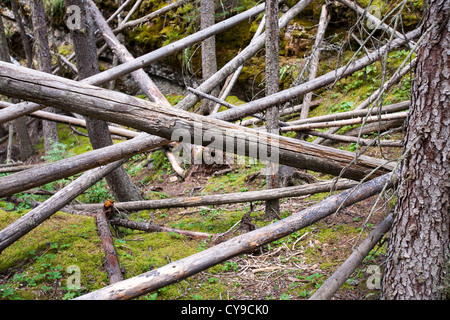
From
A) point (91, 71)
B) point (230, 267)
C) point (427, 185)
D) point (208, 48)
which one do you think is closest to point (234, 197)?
Result: point (230, 267)

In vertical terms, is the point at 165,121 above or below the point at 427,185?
above

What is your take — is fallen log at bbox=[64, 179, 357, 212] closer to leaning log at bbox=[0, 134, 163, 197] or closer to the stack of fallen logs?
the stack of fallen logs

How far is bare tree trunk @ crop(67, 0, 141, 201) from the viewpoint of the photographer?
16.8 ft

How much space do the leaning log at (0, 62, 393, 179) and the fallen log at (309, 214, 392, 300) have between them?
0.85 meters

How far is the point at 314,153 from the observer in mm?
3816

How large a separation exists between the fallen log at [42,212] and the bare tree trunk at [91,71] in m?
0.80

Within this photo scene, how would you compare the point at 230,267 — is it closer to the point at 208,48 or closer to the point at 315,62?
the point at 315,62

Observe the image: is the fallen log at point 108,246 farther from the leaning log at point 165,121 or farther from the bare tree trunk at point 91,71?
the leaning log at point 165,121

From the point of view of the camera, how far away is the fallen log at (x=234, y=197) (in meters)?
4.57

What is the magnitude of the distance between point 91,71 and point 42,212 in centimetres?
253

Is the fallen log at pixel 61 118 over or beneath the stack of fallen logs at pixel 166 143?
over

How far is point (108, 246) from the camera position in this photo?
4.15m

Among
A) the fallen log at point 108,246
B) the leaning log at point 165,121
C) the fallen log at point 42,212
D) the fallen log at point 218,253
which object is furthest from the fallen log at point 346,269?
the fallen log at point 42,212

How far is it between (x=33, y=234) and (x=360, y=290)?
4.06 meters
